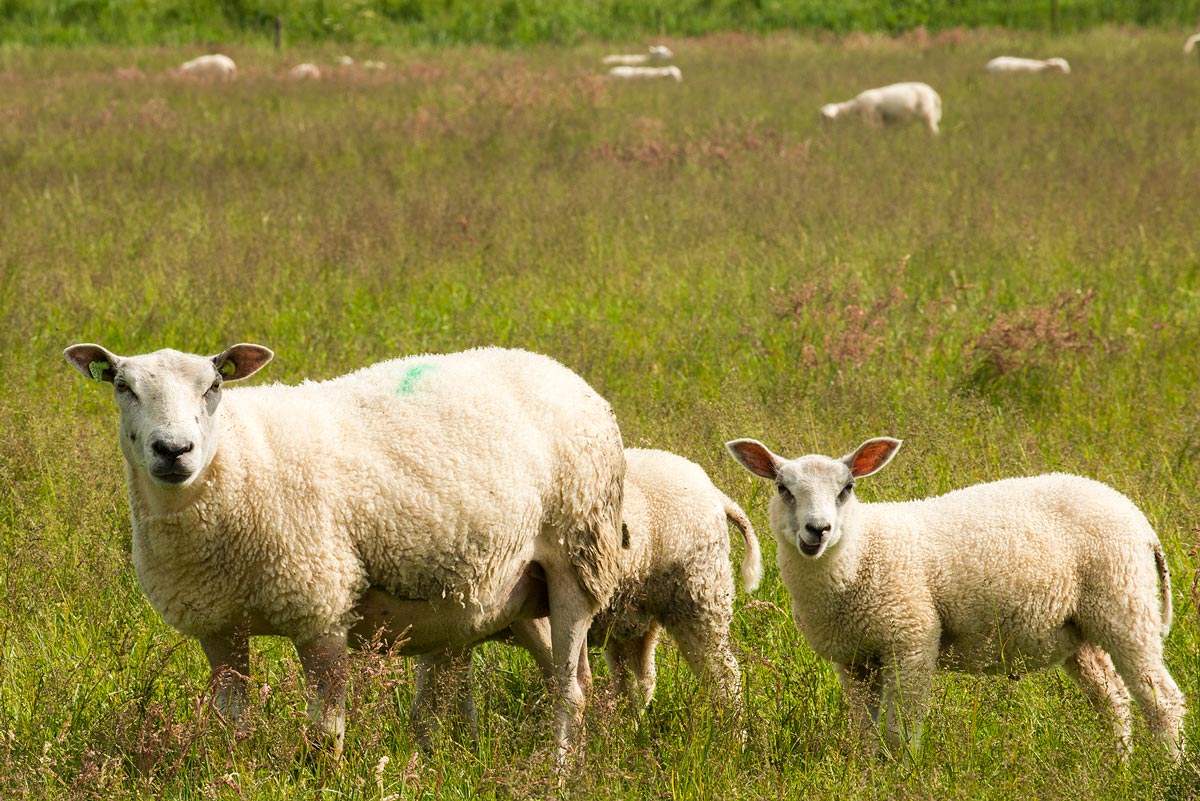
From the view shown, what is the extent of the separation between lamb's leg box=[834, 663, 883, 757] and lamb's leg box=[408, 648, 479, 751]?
1174 mm

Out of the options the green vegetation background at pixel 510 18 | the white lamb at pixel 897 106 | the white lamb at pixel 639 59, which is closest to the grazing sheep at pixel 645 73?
the white lamb at pixel 639 59

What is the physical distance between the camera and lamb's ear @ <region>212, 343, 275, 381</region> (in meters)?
3.78

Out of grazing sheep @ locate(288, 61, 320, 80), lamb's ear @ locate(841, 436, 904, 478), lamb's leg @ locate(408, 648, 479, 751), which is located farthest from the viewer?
grazing sheep @ locate(288, 61, 320, 80)

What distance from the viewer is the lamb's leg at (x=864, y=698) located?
3855mm

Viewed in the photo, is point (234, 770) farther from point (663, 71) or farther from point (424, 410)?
point (663, 71)

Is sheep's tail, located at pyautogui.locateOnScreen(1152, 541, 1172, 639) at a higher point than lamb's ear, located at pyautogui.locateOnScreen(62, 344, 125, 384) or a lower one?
lower

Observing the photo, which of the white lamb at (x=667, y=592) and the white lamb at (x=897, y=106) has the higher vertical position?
the white lamb at (x=897, y=106)

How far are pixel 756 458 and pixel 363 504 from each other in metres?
1.48

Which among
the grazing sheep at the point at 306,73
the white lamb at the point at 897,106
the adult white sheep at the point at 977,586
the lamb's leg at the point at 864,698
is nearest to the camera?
the lamb's leg at the point at 864,698

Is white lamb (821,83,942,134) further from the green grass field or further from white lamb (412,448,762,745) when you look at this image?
white lamb (412,448,762,745)

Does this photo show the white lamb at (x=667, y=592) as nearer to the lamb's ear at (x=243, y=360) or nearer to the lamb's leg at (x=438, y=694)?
the lamb's leg at (x=438, y=694)

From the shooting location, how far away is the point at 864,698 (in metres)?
3.88

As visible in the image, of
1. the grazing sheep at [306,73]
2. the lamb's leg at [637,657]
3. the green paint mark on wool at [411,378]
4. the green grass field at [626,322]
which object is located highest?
the green paint mark on wool at [411,378]

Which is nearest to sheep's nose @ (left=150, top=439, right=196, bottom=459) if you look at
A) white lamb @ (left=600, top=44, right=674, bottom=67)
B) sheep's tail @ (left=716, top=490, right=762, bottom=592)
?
sheep's tail @ (left=716, top=490, right=762, bottom=592)
